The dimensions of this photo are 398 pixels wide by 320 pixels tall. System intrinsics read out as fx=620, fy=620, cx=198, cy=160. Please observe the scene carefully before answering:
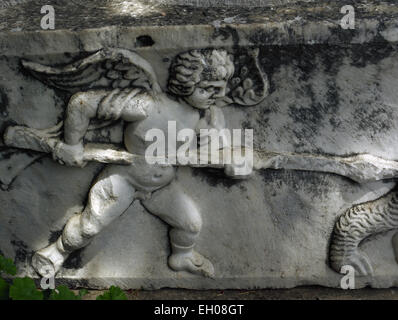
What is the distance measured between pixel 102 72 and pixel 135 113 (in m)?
0.16

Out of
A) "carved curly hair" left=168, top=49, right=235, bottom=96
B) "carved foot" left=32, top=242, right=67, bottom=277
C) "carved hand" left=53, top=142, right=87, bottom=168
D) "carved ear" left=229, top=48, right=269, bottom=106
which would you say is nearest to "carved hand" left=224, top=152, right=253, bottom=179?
"carved ear" left=229, top=48, right=269, bottom=106

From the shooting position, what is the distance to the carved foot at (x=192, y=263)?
221cm

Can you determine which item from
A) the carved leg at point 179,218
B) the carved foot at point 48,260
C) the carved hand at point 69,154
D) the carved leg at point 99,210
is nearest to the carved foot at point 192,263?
the carved leg at point 179,218

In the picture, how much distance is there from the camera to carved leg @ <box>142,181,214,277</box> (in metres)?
2.10

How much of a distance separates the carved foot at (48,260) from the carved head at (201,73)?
0.74 metres

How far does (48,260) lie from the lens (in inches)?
86.4

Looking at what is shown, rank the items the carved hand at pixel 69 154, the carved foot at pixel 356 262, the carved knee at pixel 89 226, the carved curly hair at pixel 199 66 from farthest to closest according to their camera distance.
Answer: the carved foot at pixel 356 262 < the carved knee at pixel 89 226 < the carved hand at pixel 69 154 < the carved curly hair at pixel 199 66

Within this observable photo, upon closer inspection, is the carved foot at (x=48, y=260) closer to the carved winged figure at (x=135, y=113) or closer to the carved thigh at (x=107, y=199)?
the carved winged figure at (x=135, y=113)

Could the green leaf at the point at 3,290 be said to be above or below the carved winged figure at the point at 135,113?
below

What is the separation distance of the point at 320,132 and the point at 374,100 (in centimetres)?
20

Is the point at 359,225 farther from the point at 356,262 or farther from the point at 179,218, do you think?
the point at 179,218

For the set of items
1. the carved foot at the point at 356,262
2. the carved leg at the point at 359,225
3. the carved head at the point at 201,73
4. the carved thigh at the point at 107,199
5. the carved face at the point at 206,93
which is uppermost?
the carved head at the point at 201,73

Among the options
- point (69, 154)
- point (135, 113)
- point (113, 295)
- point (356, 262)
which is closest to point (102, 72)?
point (135, 113)

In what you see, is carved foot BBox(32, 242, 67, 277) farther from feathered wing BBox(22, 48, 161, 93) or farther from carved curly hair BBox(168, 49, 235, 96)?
carved curly hair BBox(168, 49, 235, 96)
